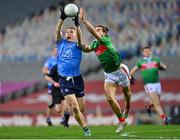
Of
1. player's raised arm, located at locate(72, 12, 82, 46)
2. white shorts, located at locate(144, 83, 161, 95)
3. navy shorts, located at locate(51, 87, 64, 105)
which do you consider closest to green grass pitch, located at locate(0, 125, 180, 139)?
player's raised arm, located at locate(72, 12, 82, 46)

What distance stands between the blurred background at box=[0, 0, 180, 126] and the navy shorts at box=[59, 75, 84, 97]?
11112mm

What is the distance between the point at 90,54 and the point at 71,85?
14.9 m

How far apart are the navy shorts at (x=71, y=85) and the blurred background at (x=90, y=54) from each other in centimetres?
1111

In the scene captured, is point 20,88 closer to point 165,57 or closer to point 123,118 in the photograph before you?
point 165,57

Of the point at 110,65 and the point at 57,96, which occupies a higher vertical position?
the point at 110,65

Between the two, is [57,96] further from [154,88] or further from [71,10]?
[71,10]

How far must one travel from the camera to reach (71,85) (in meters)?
16.8

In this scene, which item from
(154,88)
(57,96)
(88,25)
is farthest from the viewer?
(154,88)

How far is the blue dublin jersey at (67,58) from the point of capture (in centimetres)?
1712

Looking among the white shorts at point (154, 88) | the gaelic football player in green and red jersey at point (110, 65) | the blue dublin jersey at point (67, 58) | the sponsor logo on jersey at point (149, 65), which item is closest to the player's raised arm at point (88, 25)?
the gaelic football player in green and red jersey at point (110, 65)

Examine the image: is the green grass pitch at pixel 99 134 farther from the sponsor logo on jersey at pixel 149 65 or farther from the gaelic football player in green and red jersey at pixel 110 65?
the sponsor logo on jersey at pixel 149 65

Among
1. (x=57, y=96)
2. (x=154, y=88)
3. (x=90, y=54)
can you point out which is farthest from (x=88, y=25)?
(x=90, y=54)

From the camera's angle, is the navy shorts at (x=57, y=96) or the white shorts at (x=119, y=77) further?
the navy shorts at (x=57, y=96)

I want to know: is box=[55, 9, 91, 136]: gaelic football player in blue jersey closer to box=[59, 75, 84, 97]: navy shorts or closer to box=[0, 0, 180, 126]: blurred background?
box=[59, 75, 84, 97]: navy shorts
